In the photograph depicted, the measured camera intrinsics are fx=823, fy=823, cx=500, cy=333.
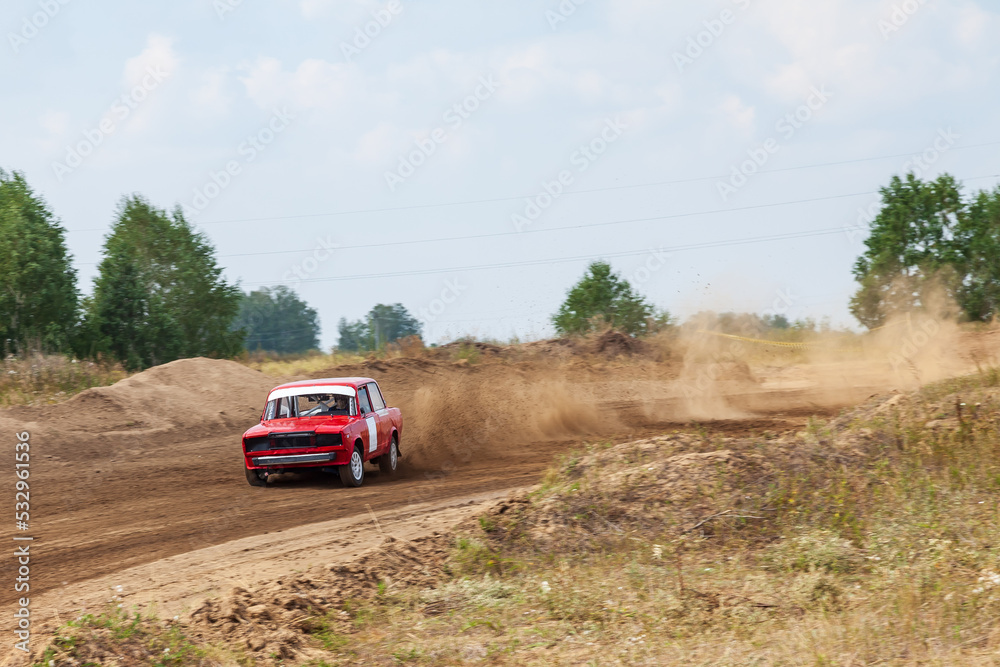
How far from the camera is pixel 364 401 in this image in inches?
566

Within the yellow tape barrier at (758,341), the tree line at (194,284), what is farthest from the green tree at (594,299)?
the yellow tape barrier at (758,341)

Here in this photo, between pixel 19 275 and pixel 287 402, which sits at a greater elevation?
pixel 19 275

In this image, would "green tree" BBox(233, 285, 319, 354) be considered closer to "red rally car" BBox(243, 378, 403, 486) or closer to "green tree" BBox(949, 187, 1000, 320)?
"green tree" BBox(949, 187, 1000, 320)

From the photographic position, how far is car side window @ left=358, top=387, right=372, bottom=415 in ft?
46.5

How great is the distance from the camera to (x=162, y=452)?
18.7 meters

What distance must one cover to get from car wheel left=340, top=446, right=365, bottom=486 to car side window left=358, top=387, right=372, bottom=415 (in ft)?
2.84

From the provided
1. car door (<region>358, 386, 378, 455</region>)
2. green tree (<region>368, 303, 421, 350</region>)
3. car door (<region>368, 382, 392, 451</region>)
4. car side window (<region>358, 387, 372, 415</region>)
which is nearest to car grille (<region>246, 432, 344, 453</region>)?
car door (<region>358, 386, 378, 455</region>)

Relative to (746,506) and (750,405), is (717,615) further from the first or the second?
(750,405)

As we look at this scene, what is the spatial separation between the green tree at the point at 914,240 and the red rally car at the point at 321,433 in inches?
1610

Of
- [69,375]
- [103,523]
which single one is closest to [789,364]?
[69,375]

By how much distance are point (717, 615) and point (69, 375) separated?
24.2 metres

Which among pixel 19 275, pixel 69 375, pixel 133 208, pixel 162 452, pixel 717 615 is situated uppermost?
pixel 133 208

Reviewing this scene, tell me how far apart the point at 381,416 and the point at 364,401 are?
1.91ft

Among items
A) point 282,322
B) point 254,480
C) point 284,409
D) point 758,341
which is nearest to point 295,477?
point 254,480
